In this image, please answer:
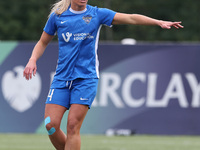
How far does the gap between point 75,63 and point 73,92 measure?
31 centimetres

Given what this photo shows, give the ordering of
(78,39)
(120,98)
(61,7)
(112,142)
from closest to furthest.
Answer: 1. (78,39)
2. (61,7)
3. (112,142)
4. (120,98)

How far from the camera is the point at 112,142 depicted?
37.5 ft

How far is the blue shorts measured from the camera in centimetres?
Result: 682

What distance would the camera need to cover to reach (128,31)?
39.2m

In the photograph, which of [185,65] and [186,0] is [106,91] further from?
[186,0]

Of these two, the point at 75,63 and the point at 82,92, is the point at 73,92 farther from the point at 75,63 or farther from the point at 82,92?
the point at 75,63

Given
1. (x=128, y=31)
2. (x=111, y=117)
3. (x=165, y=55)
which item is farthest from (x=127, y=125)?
(x=128, y=31)

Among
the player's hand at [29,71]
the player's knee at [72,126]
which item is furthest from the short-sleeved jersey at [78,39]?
the player's knee at [72,126]

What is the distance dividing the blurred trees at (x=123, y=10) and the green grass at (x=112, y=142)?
981 inches

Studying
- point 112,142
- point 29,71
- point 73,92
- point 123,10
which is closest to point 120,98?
point 112,142

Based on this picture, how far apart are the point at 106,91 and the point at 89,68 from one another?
6.03m

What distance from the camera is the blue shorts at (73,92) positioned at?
22.4 ft

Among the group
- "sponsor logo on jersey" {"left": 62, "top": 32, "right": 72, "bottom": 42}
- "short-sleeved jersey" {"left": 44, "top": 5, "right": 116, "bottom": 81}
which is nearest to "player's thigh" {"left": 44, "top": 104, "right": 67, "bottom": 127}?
"short-sleeved jersey" {"left": 44, "top": 5, "right": 116, "bottom": 81}

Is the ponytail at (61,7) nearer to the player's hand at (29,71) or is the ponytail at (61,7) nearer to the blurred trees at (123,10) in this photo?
the player's hand at (29,71)
